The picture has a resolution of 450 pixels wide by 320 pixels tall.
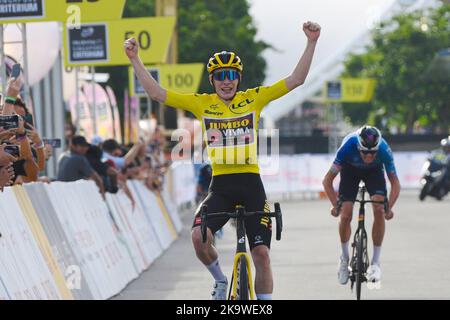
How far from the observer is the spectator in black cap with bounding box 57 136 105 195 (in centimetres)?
1534

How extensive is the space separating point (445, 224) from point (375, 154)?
525 inches

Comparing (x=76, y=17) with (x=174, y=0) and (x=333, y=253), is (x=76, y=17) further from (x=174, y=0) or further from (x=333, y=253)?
(x=174, y=0)

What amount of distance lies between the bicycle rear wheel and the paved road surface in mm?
4297

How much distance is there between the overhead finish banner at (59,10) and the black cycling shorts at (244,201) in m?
5.58

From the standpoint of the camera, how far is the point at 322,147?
66250mm

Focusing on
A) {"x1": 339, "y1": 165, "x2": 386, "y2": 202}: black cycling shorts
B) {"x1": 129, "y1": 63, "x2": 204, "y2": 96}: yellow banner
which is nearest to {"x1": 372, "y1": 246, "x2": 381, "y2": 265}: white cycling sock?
{"x1": 339, "y1": 165, "x2": 386, "y2": 202}: black cycling shorts

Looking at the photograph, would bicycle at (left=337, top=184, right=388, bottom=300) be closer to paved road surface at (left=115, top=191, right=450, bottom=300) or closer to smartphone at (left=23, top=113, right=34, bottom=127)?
paved road surface at (left=115, top=191, right=450, bottom=300)

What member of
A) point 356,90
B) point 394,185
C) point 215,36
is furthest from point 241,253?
point 356,90

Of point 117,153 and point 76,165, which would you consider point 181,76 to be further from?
point 76,165

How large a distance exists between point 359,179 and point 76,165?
3616mm

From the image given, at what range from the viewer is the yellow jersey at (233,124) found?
9.20 m

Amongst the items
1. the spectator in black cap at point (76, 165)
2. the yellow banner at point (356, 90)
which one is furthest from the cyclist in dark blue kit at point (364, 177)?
the yellow banner at point (356, 90)

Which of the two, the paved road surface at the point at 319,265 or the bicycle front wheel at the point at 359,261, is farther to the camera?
the paved road surface at the point at 319,265

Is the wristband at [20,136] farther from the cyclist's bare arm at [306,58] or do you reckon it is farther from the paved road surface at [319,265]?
the cyclist's bare arm at [306,58]
